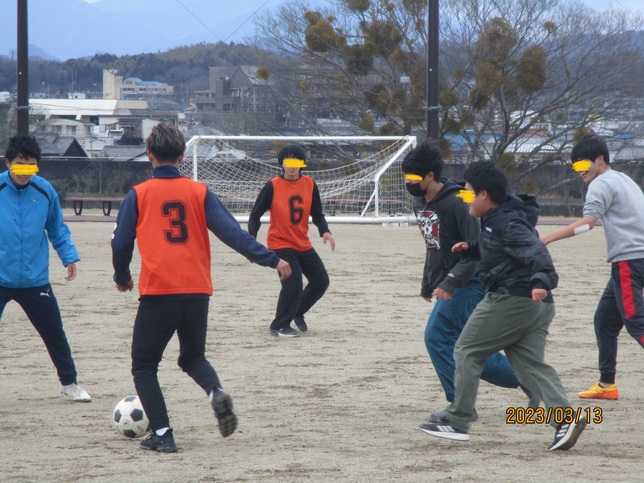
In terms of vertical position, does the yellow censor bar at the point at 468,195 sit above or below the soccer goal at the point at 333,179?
above

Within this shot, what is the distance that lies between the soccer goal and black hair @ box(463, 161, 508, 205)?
1688cm

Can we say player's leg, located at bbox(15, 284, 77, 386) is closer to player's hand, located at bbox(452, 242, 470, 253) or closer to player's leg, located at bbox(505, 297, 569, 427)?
player's hand, located at bbox(452, 242, 470, 253)

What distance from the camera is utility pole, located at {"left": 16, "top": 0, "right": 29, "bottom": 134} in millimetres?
13125

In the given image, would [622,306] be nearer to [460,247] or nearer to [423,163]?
[460,247]

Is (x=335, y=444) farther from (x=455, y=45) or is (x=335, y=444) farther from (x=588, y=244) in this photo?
(x=455, y=45)

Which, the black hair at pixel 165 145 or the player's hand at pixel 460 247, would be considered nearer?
the black hair at pixel 165 145

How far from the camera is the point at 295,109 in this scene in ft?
115

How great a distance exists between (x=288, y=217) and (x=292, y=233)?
0.51ft

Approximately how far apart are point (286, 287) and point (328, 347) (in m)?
0.84

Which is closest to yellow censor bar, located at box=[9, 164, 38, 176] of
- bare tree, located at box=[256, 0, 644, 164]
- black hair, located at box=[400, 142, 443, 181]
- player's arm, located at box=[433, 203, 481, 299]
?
black hair, located at box=[400, 142, 443, 181]

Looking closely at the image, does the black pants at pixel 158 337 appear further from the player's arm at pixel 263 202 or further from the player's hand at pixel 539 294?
the player's arm at pixel 263 202

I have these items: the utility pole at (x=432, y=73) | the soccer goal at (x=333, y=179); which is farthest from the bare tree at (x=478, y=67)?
the utility pole at (x=432, y=73)

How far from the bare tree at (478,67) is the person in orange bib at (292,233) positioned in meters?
22.7

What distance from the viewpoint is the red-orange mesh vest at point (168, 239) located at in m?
4.51
